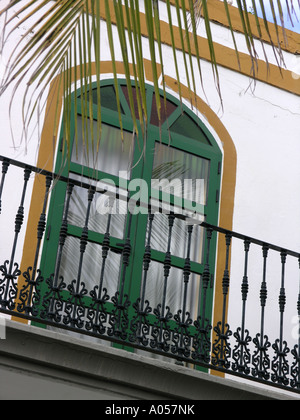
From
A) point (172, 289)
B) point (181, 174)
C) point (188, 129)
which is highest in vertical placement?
point (188, 129)

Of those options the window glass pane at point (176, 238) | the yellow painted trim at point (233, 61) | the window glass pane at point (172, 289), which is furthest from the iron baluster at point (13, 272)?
the yellow painted trim at point (233, 61)

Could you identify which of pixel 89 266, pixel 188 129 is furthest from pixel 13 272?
pixel 188 129

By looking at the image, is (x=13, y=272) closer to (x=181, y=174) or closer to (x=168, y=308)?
(x=168, y=308)

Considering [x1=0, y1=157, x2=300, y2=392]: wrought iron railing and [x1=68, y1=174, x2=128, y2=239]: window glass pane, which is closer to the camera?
[x1=0, y1=157, x2=300, y2=392]: wrought iron railing

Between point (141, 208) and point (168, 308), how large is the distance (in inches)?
34.2

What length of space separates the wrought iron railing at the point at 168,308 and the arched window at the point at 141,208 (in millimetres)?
73

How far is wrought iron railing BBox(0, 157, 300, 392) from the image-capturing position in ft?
16.5

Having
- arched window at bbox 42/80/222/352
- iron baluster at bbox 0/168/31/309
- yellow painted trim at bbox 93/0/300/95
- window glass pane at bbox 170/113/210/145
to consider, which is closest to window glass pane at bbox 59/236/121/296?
arched window at bbox 42/80/222/352

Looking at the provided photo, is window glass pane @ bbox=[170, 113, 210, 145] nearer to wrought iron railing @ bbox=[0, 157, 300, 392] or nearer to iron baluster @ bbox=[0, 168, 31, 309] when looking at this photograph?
wrought iron railing @ bbox=[0, 157, 300, 392]

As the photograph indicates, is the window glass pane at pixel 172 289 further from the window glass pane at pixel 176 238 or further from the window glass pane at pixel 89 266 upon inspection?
the window glass pane at pixel 89 266

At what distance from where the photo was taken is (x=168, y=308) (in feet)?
17.6

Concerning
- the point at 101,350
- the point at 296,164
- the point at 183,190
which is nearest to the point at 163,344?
the point at 101,350

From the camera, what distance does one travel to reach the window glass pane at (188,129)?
6871 mm
